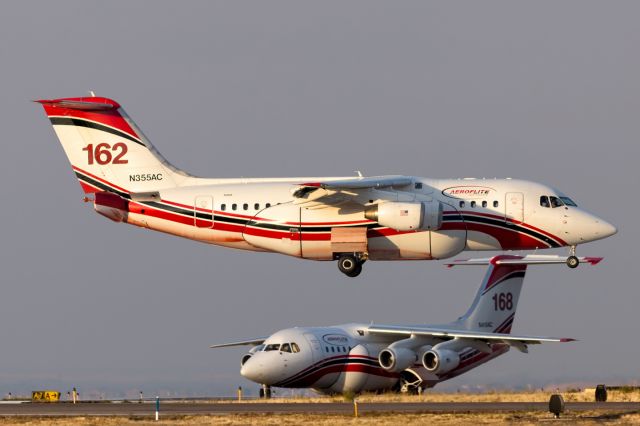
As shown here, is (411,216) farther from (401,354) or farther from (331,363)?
(401,354)

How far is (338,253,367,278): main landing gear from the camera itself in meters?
49.7

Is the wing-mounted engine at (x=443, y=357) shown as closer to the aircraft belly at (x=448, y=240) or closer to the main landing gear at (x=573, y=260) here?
the main landing gear at (x=573, y=260)

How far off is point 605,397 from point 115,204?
1883 cm

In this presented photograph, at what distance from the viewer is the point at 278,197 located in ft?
165

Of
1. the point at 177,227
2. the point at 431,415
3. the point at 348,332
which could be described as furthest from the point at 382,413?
the point at 348,332

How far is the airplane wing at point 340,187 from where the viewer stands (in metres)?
48.8

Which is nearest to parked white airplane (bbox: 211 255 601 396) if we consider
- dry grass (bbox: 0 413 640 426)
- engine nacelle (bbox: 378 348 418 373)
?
engine nacelle (bbox: 378 348 418 373)

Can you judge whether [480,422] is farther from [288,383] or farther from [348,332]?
[348,332]

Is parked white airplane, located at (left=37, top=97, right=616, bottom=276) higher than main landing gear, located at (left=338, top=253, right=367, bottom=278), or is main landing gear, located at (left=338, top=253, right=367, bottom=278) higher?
parked white airplane, located at (left=37, top=97, right=616, bottom=276)

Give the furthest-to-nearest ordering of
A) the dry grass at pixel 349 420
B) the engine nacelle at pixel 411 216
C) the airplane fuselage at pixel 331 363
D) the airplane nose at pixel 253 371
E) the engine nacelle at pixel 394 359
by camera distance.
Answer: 1. the engine nacelle at pixel 394 359
2. the airplane fuselage at pixel 331 363
3. the airplane nose at pixel 253 371
4. the engine nacelle at pixel 411 216
5. the dry grass at pixel 349 420

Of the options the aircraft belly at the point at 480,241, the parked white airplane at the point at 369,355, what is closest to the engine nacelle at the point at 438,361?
the parked white airplane at the point at 369,355

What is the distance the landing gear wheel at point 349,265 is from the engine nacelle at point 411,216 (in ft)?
6.09

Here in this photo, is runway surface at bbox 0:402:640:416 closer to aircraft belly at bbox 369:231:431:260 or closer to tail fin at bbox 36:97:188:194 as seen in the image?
aircraft belly at bbox 369:231:431:260

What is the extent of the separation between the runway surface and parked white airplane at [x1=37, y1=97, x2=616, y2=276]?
5.74m
